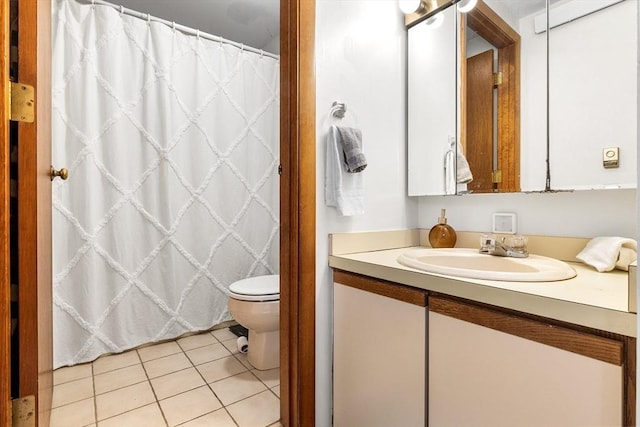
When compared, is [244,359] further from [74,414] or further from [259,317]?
[74,414]

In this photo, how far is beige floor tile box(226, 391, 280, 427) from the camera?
137 centimetres

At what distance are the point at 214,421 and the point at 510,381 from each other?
1212 mm

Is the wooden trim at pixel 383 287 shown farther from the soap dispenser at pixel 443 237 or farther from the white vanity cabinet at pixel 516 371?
the soap dispenser at pixel 443 237

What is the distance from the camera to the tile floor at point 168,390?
139 cm

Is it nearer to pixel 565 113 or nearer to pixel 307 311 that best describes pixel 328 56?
pixel 565 113

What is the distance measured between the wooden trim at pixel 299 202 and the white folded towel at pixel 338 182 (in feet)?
0.22

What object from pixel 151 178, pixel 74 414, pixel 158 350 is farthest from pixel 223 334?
pixel 151 178

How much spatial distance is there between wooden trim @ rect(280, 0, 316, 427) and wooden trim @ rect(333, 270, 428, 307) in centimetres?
12

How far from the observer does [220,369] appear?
1.81 metres

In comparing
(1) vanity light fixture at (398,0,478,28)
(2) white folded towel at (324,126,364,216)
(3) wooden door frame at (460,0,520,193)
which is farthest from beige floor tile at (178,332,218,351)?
(1) vanity light fixture at (398,0,478,28)

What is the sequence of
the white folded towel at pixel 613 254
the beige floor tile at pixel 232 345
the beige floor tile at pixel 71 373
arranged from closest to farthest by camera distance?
the white folded towel at pixel 613 254
the beige floor tile at pixel 71 373
the beige floor tile at pixel 232 345

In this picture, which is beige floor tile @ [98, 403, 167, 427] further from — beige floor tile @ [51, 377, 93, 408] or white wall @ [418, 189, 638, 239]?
white wall @ [418, 189, 638, 239]

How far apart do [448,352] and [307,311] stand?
52 cm

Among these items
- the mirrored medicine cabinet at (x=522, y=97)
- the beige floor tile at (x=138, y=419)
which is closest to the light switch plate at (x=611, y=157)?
the mirrored medicine cabinet at (x=522, y=97)
